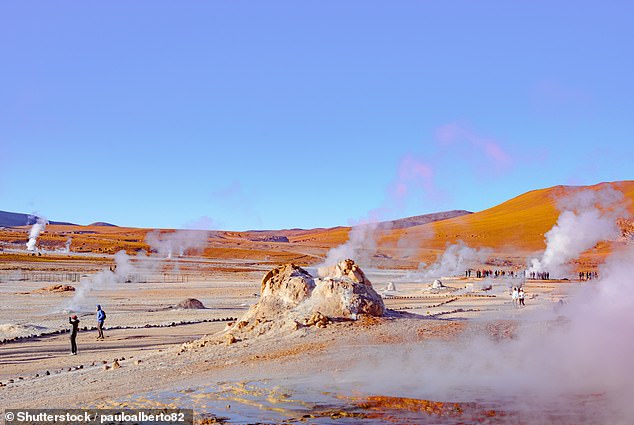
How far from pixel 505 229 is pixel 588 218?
11178 centimetres

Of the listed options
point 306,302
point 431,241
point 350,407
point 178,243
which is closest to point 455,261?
point 431,241

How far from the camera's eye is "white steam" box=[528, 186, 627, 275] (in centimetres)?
3538

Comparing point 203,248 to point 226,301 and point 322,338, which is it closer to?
point 226,301

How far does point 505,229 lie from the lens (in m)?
152

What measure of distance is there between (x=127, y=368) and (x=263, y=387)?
17.3 feet

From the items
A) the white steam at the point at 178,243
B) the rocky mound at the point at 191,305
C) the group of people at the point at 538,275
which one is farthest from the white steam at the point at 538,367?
the white steam at the point at 178,243

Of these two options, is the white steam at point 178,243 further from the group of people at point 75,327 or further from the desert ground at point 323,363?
the group of people at point 75,327

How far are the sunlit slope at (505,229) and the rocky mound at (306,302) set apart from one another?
106855mm

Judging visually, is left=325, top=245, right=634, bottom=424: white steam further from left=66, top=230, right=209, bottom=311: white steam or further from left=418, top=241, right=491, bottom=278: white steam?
left=418, top=241, right=491, bottom=278: white steam

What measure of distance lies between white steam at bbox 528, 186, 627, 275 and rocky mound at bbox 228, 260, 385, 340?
1659 cm

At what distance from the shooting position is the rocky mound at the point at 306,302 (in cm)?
2120

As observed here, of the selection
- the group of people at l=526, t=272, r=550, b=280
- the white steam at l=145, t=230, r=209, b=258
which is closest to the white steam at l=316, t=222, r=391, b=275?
the group of people at l=526, t=272, r=550, b=280

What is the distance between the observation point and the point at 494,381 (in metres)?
14.8

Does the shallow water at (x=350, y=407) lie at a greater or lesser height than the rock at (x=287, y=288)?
lesser
